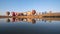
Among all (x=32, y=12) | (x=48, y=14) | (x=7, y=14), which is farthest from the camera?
(x=7, y=14)

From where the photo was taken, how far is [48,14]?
82.6 metres

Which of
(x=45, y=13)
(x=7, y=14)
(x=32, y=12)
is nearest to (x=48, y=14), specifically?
(x=45, y=13)

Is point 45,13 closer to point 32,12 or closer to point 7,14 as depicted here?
point 32,12

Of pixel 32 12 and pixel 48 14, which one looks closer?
pixel 48 14

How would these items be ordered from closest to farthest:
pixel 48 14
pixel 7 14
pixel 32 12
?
pixel 48 14, pixel 32 12, pixel 7 14

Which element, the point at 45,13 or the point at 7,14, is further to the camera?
the point at 7,14

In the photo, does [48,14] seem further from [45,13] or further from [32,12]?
[32,12]

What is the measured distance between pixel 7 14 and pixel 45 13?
45.2 meters

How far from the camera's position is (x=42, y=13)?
287ft

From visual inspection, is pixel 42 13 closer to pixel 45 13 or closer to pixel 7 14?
pixel 45 13

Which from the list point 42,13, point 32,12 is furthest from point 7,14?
point 42,13

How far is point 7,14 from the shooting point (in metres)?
122

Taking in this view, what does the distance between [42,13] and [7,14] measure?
4297 centimetres

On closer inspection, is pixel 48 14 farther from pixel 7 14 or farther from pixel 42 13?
pixel 7 14
